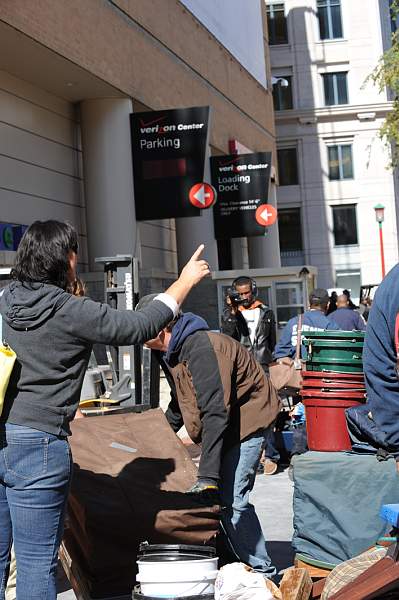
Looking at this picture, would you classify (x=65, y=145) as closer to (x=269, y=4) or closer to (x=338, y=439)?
(x=338, y=439)

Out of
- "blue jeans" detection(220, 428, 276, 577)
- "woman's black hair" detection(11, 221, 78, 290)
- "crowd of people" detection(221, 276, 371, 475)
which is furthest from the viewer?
"crowd of people" detection(221, 276, 371, 475)

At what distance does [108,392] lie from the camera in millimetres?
14086

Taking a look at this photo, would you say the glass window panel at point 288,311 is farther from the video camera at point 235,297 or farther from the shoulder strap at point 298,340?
the shoulder strap at point 298,340

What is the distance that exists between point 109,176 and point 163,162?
1.19 m

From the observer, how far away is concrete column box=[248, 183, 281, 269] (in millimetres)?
36188

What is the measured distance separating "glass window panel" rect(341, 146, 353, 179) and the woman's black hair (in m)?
53.9

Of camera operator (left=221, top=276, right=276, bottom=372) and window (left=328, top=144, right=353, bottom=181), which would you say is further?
window (left=328, top=144, right=353, bottom=181)

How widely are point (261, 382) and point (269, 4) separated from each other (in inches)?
2149

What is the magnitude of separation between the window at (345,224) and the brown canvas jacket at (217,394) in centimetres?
5193

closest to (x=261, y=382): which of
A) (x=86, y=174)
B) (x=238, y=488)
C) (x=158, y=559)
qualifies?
(x=238, y=488)

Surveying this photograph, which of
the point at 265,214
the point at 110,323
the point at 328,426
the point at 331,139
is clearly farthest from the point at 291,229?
the point at 110,323

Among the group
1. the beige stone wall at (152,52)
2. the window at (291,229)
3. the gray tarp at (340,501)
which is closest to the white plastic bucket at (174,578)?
the gray tarp at (340,501)

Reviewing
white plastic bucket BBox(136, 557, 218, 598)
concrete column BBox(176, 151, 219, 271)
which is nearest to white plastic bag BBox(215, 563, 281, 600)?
white plastic bucket BBox(136, 557, 218, 598)

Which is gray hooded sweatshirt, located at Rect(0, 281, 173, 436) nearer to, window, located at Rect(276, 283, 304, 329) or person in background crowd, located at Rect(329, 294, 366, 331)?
person in background crowd, located at Rect(329, 294, 366, 331)
